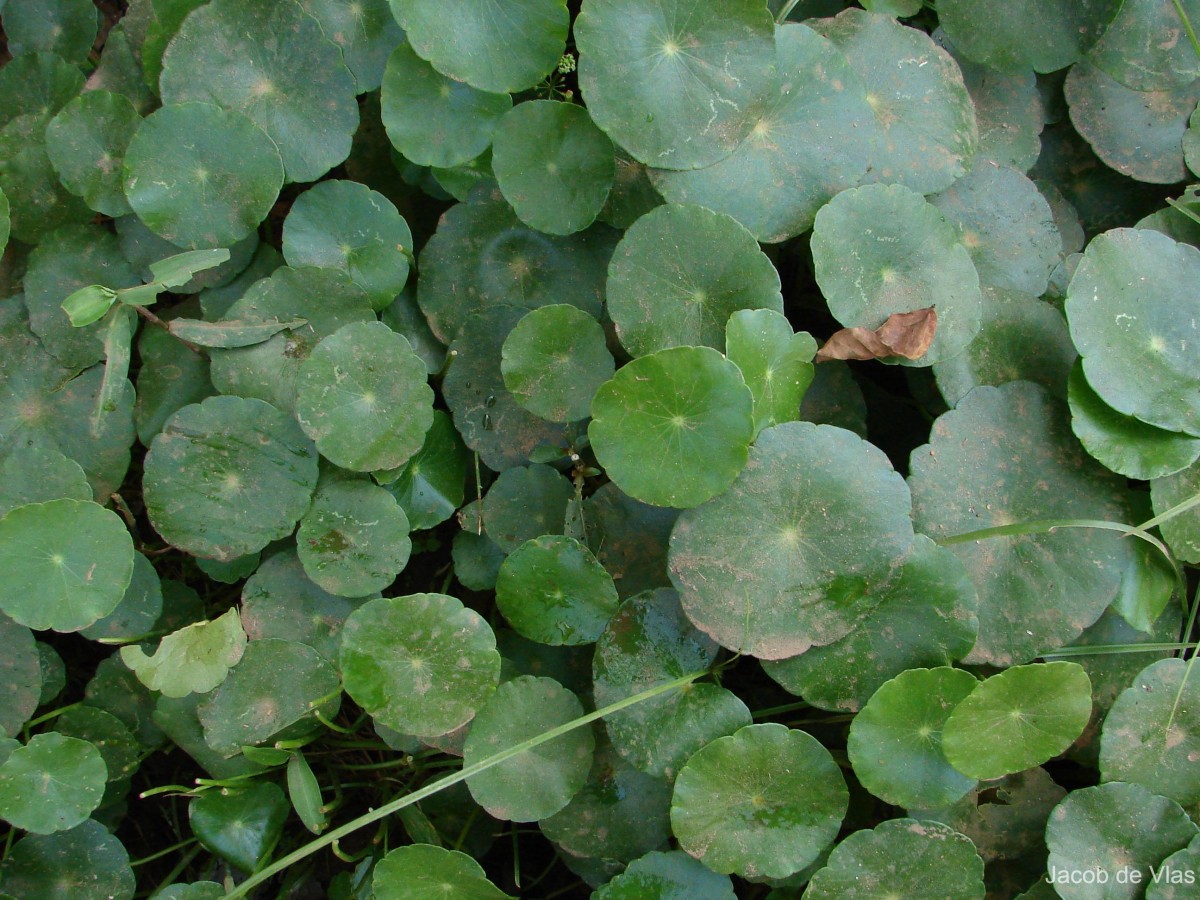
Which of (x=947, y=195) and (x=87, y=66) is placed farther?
(x=87, y=66)

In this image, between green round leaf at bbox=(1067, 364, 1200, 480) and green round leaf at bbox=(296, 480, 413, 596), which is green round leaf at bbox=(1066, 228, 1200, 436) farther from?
green round leaf at bbox=(296, 480, 413, 596)

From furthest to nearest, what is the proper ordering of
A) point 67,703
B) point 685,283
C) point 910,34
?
point 67,703 < point 910,34 < point 685,283

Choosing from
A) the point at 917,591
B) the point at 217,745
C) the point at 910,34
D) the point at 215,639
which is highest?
the point at 910,34

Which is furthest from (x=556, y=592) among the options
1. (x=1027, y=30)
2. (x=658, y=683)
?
(x=1027, y=30)

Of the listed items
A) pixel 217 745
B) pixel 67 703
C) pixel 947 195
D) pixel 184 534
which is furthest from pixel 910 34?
pixel 67 703

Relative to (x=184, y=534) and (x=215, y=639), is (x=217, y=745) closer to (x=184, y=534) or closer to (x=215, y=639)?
(x=215, y=639)

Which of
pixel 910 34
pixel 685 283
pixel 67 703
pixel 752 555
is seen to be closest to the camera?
pixel 752 555

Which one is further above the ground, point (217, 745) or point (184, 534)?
point (184, 534)
